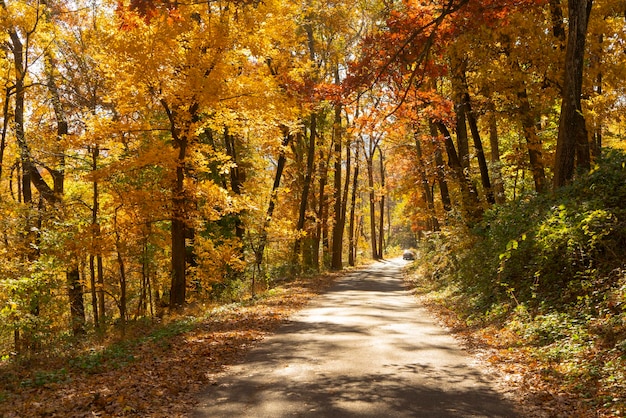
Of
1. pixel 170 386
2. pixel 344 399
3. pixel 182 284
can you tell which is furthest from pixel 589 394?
pixel 182 284

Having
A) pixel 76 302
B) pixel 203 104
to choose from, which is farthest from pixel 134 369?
pixel 76 302

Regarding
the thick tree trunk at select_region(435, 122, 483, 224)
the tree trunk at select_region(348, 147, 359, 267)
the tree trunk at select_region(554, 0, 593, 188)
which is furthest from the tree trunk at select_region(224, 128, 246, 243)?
the tree trunk at select_region(554, 0, 593, 188)

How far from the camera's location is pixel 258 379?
6.83 metres

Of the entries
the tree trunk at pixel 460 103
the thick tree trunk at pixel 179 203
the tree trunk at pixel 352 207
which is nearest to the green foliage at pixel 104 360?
the thick tree trunk at pixel 179 203

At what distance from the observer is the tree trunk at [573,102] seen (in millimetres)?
9945

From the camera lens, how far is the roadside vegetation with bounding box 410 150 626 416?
580 cm

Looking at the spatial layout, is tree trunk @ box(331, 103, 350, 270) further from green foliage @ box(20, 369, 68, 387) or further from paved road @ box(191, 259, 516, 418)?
green foliage @ box(20, 369, 68, 387)

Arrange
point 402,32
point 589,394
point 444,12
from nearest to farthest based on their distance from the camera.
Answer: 1. point 589,394
2. point 444,12
3. point 402,32

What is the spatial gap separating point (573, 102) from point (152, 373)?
944cm

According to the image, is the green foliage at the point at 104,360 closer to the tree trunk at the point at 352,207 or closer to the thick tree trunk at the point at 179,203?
the thick tree trunk at the point at 179,203

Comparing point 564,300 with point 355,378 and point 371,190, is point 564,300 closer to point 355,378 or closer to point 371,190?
point 355,378

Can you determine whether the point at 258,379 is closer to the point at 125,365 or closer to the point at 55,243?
the point at 125,365

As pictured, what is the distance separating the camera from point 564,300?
8180 mm

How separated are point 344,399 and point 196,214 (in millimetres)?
9153
